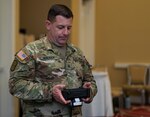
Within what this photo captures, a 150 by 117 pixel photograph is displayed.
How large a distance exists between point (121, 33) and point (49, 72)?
5282mm

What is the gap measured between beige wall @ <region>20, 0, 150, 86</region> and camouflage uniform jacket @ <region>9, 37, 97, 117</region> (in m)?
5.12

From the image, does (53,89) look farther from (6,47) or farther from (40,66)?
(6,47)

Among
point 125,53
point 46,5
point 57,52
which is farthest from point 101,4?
point 57,52

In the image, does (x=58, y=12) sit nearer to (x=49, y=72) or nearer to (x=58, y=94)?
(x=49, y=72)

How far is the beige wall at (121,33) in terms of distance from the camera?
22.2ft

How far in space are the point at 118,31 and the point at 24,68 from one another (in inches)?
210

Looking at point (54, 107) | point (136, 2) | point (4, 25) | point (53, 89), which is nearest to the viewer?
point (53, 89)

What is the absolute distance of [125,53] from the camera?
693 centimetres

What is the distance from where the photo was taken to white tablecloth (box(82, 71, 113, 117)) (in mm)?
4469

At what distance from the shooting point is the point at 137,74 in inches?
264

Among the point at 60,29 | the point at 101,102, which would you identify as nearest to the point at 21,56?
the point at 60,29

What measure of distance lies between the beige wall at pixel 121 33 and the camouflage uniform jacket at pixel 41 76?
16.8 ft

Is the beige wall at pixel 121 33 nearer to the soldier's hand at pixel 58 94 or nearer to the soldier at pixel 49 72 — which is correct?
the soldier at pixel 49 72

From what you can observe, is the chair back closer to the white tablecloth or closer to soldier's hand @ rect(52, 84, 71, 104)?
the white tablecloth
